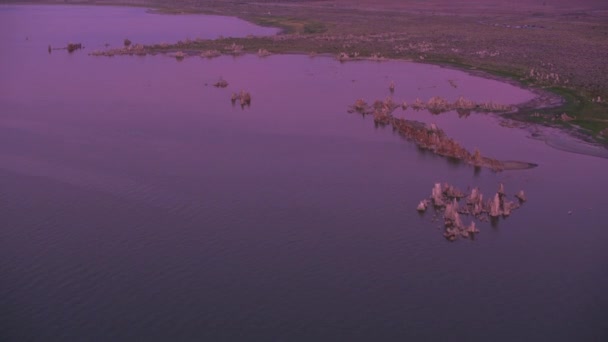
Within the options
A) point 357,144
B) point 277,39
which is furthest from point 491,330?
point 277,39

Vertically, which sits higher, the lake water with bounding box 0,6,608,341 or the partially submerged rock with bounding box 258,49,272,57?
the partially submerged rock with bounding box 258,49,272,57

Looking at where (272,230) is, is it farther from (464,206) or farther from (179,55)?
(179,55)

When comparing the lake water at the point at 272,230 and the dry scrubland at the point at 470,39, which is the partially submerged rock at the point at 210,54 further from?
the lake water at the point at 272,230

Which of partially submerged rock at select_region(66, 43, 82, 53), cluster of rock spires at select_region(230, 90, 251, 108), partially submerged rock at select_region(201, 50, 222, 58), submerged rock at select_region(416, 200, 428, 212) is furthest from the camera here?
partially submerged rock at select_region(66, 43, 82, 53)

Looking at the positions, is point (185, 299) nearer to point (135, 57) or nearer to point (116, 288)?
point (116, 288)

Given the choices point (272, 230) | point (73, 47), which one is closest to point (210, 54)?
point (73, 47)

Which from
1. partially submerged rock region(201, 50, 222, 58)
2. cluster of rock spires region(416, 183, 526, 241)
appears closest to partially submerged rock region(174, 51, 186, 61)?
partially submerged rock region(201, 50, 222, 58)

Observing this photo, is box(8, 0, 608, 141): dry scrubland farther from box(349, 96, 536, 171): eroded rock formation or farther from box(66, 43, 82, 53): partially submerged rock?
box(349, 96, 536, 171): eroded rock formation
